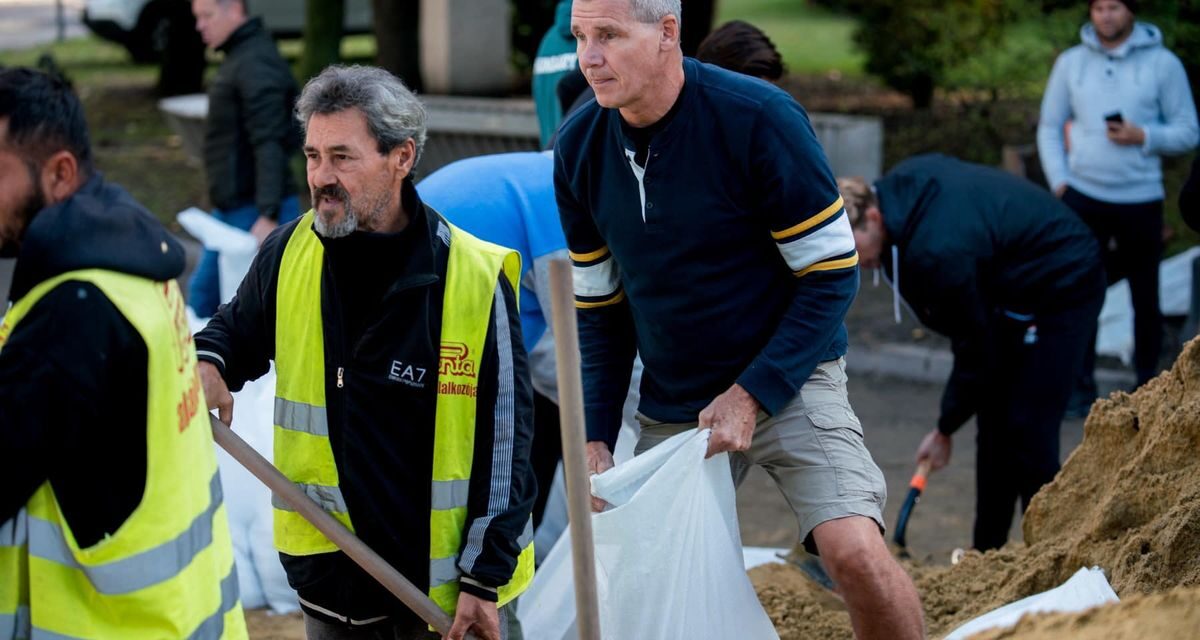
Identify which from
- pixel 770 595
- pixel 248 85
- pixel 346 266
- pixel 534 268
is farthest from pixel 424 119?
pixel 248 85

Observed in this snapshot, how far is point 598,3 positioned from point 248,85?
13.5ft

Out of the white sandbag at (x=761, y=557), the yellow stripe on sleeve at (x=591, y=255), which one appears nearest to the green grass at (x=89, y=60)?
the white sandbag at (x=761, y=557)

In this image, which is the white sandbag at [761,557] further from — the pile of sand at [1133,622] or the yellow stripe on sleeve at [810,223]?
the pile of sand at [1133,622]

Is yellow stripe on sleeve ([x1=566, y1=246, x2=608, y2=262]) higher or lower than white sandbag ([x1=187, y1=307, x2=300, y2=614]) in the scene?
higher

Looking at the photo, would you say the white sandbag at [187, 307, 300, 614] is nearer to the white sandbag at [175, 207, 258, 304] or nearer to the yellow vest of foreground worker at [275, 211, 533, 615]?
the white sandbag at [175, 207, 258, 304]

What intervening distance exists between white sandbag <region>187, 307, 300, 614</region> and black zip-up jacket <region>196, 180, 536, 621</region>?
5.92ft

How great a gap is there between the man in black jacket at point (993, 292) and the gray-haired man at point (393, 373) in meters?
1.85

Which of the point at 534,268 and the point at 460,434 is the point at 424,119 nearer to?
the point at 460,434

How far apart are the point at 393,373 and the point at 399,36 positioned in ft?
35.9

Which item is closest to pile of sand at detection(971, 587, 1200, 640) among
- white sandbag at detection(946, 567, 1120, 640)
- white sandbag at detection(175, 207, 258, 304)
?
white sandbag at detection(946, 567, 1120, 640)

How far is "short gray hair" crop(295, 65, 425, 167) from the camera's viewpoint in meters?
2.90

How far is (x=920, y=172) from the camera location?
15.6ft

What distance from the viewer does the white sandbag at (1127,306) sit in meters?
8.05

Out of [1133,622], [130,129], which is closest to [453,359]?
[1133,622]
